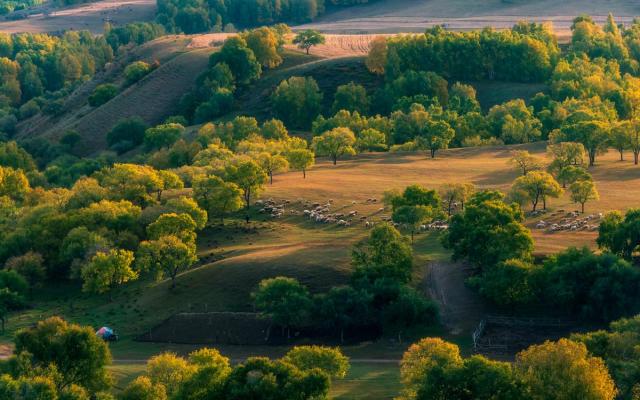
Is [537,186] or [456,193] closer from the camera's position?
[537,186]

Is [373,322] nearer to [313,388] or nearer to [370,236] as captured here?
[370,236]

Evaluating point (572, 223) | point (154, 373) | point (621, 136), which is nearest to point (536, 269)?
point (572, 223)

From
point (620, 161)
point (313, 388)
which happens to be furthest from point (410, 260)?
point (620, 161)

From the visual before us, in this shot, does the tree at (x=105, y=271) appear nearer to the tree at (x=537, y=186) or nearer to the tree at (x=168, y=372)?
the tree at (x=168, y=372)

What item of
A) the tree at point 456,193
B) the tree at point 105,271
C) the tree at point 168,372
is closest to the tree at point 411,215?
the tree at point 456,193

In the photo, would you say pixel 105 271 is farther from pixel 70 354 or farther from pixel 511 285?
pixel 511 285
